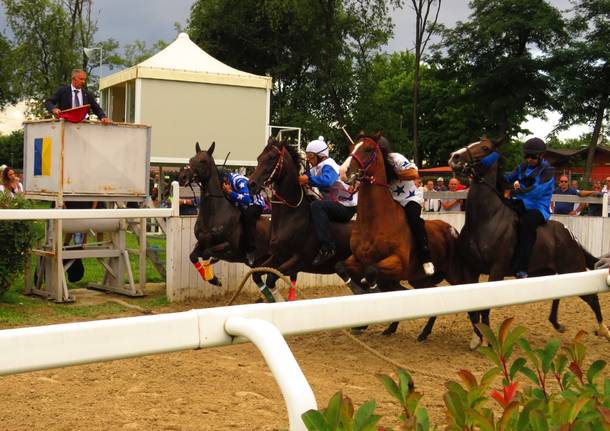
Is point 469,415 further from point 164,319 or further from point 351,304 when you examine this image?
point 164,319

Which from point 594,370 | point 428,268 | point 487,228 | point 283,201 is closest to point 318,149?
point 283,201

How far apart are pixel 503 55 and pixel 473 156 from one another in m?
28.0

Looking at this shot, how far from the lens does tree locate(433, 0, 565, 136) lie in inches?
1314

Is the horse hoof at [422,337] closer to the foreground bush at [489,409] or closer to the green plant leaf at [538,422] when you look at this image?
the foreground bush at [489,409]

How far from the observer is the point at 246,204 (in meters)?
10.4

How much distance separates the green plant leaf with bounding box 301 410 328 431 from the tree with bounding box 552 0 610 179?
32.6 m

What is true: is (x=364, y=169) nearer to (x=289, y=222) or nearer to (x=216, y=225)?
(x=289, y=222)

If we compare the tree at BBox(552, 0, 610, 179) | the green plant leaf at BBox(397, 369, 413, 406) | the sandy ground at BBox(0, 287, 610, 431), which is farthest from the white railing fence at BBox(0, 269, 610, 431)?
the tree at BBox(552, 0, 610, 179)

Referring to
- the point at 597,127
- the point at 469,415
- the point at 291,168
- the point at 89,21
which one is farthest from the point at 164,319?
the point at 89,21

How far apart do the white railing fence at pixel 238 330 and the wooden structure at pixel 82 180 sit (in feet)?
28.0

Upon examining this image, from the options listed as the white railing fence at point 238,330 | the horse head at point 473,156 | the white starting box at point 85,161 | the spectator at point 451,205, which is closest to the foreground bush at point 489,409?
the white railing fence at point 238,330

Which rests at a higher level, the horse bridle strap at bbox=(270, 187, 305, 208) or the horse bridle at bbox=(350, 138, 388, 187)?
the horse bridle at bbox=(350, 138, 388, 187)

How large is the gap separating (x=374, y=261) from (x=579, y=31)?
95.5ft

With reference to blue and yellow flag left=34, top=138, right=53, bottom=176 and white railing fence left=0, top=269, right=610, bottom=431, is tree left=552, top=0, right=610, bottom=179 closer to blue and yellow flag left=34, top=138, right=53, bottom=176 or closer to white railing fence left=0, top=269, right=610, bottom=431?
blue and yellow flag left=34, top=138, right=53, bottom=176
